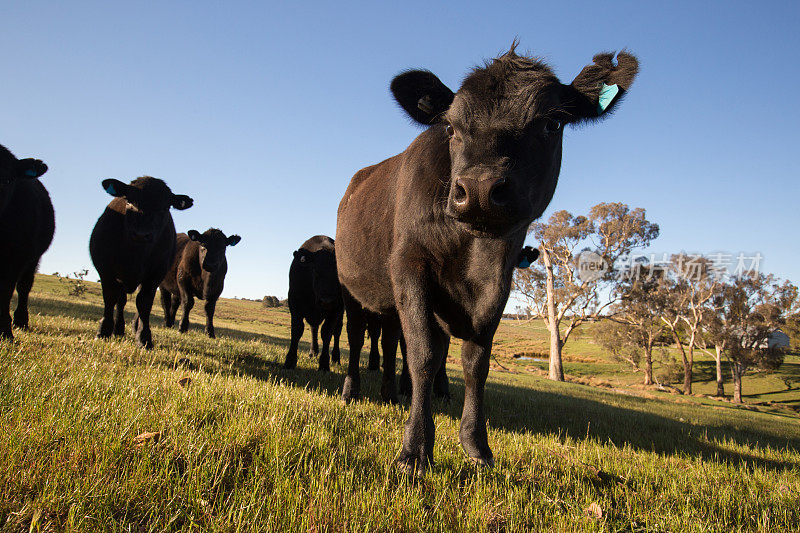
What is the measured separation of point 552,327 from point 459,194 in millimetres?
31293

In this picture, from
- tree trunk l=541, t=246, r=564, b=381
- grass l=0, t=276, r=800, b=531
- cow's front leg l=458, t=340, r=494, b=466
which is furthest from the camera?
tree trunk l=541, t=246, r=564, b=381

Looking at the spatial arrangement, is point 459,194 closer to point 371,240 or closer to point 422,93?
point 422,93

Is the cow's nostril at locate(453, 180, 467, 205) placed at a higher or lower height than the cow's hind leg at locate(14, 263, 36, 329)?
higher

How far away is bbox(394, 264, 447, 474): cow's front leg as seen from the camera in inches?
108

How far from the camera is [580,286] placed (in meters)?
31.7

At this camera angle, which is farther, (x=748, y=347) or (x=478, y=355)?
(x=748, y=347)

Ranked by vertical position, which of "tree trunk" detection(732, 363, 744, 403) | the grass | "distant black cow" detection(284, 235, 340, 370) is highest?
"distant black cow" detection(284, 235, 340, 370)

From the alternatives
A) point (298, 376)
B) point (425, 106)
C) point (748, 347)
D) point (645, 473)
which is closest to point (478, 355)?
point (645, 473)

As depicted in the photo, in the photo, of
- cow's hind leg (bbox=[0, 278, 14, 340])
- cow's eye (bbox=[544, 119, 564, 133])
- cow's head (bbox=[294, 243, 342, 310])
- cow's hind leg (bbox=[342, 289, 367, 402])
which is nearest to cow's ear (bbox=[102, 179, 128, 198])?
cow's hind leg (bbox=[0, 278, 14, 340])

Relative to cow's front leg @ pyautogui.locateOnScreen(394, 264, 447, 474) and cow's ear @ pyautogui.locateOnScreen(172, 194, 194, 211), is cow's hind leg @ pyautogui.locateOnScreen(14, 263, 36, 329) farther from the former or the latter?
cow's front leg @ pyautogui.locateOnScreen(394, 264, 447, 474)

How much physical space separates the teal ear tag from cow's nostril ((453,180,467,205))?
5.98 ft

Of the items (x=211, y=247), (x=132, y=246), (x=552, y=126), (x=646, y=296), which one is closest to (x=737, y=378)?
(x=646, y=296)

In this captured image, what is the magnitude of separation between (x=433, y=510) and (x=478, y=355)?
159 cm

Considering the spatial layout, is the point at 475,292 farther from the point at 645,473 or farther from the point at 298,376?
the point at 298,376
